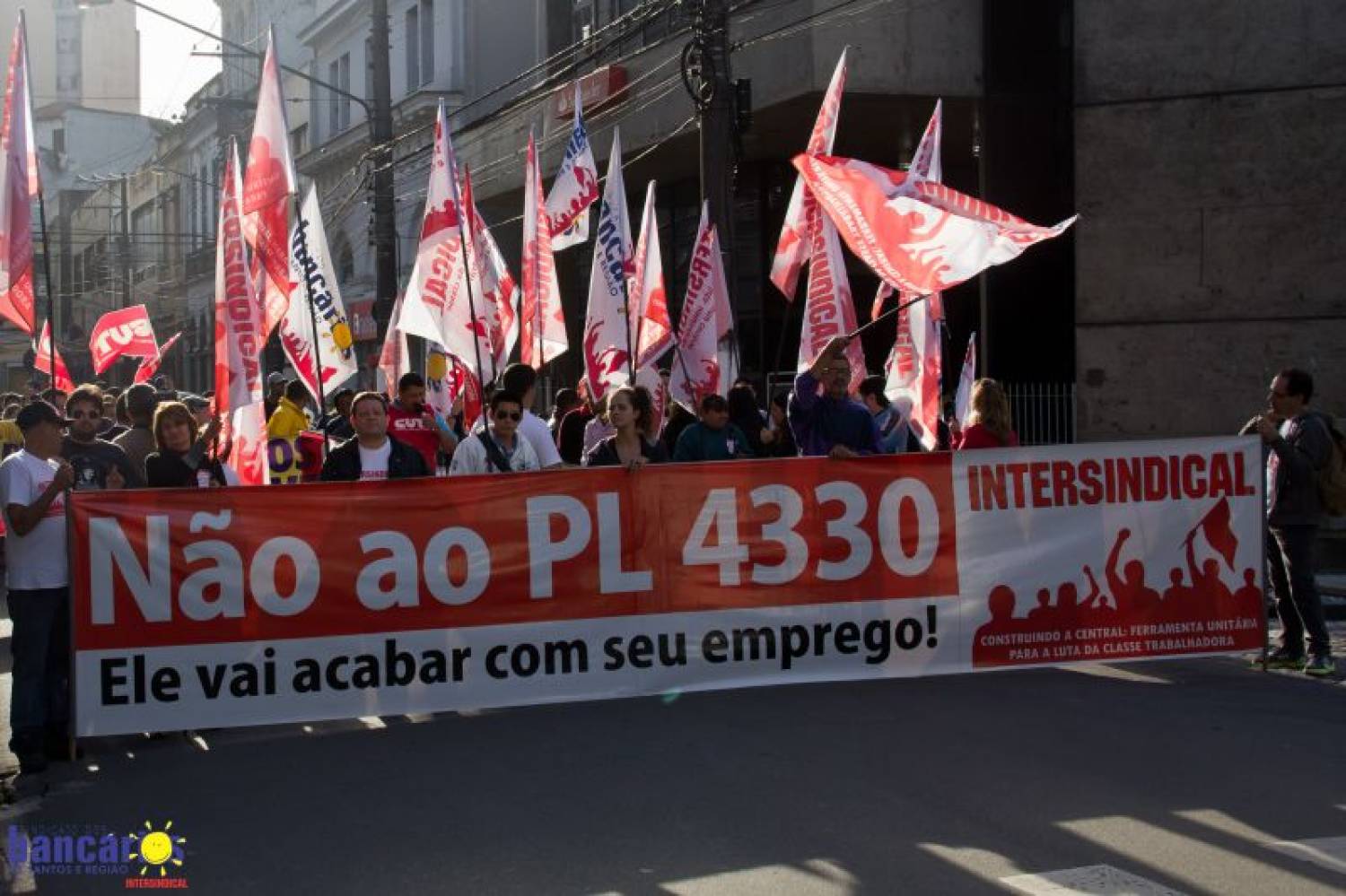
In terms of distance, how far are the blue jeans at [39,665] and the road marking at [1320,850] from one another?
5.25 meters

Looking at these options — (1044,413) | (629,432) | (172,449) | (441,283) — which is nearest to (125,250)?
(1044,413)

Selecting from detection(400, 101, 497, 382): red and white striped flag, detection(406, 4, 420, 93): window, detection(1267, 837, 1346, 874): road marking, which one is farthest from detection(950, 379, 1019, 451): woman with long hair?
detection(406, 4, 420, 93): window

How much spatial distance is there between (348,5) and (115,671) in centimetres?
3242

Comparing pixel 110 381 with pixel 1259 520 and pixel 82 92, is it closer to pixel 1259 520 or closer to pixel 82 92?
pixel 82 92

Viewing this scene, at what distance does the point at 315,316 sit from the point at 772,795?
646cm

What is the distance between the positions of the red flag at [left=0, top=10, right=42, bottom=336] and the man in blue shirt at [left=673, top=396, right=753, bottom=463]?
13.0ft

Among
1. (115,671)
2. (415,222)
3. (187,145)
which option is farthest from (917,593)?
(187,145)

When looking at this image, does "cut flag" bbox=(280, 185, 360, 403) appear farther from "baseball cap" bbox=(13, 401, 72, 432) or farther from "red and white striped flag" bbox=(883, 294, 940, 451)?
"red and white striped flag" bbox=(883, 294, 940, 451)

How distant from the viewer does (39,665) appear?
24.4 feet

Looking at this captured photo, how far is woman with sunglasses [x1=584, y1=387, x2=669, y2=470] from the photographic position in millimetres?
9648

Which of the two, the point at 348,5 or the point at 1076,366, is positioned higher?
the point at 348,5

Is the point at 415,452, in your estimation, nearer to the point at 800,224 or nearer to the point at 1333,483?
the point at 800,224

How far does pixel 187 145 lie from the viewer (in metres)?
56.5

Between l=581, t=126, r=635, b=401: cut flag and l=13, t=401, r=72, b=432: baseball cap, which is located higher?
l=581, t=126, r=635, b=401: cut flag
